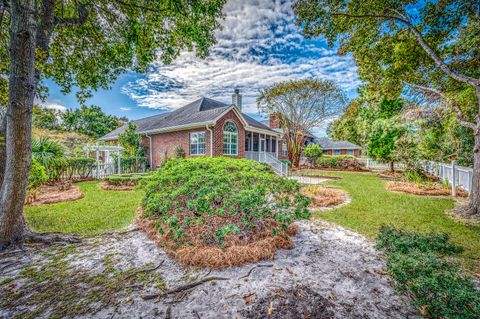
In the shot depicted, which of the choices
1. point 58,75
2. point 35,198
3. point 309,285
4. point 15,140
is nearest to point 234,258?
point 309,285

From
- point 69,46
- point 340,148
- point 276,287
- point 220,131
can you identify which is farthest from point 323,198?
point 340,148

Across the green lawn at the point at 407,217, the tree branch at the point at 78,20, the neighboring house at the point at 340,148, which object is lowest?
the green lawn at the point at 407,217

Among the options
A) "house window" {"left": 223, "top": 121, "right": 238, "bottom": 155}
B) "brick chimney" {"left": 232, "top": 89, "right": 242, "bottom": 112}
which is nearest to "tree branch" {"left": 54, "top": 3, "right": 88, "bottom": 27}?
"house window" {"left": 223, "top": 121, "right": 238, "bottom": 155}

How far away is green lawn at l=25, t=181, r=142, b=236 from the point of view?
15.9 ft

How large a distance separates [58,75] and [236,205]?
662cm

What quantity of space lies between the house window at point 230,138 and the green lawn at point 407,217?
8.58m

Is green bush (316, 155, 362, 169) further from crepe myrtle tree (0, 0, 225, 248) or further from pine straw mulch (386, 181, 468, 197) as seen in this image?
crepe myrtle tree (0, 0, 225, 248)

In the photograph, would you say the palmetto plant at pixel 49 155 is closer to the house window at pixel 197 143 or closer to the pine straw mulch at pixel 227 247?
the house window at pixel 197 143

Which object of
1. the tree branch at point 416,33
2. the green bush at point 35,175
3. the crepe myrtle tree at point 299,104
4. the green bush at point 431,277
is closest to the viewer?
the green bush at point 431,277

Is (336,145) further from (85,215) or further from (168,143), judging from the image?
(85,215)

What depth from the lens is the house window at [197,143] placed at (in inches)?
548

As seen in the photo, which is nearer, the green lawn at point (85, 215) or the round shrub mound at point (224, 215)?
the round shrub mound at point (224, 215)

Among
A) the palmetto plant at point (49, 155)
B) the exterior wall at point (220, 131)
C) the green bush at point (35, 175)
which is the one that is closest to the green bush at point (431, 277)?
the green bush at point (35, 175)

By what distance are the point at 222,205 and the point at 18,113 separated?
3.77 meters
